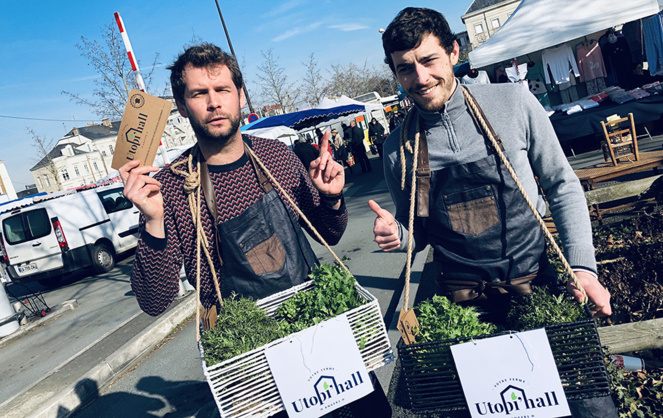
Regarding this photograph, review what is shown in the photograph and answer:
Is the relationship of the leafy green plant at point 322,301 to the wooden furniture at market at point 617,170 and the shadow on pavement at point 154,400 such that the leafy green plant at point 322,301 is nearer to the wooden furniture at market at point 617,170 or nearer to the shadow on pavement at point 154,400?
the shadow on pavement at point 154,400

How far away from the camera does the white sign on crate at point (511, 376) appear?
1.33 m

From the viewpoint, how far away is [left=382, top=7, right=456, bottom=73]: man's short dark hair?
6.26 ft

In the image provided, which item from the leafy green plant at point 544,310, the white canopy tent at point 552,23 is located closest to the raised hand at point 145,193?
the leafy green plant at point 544,310

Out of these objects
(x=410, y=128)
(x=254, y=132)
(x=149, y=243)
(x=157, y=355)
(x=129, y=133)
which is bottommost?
(x=157, y=355)

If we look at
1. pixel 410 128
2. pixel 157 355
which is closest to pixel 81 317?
pixel 157 355

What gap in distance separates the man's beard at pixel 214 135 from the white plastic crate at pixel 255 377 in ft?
3.14

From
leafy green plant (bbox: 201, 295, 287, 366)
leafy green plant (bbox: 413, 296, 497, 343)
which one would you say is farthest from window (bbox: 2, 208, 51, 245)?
leafy green plant (bbox: 413, 296, 497, 343)

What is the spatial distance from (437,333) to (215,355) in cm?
79

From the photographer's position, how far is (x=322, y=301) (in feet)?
5.69

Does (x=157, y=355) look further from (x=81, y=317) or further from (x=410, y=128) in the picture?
(x=410, y=128)

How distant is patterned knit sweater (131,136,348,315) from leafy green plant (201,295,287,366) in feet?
0.99

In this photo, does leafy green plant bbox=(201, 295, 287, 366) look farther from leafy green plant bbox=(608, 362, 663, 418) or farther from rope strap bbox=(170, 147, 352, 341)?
leafy green plant bbox=(608, 362, 663, 418)

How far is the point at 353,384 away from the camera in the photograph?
151 cm

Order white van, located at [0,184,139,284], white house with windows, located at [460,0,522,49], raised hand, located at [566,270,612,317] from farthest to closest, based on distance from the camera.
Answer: white house with windows, located at [460,0,522,49] → white van, located at [0,184,139,284] → raised hand, located at [566,270,612,317]
